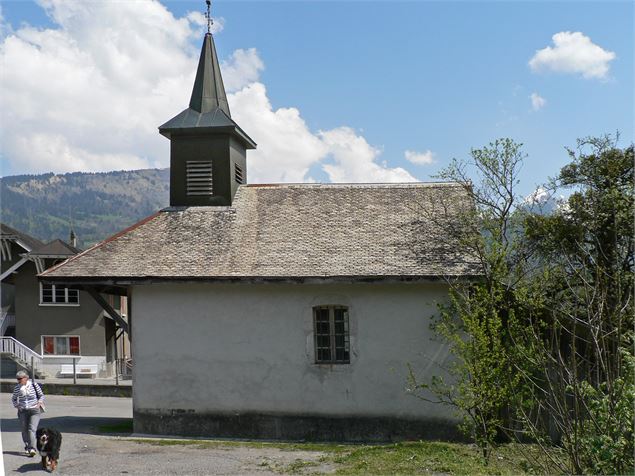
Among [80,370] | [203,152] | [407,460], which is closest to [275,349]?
[407,460]

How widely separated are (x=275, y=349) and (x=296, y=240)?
2.86 m

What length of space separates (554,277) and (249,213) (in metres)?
8.11

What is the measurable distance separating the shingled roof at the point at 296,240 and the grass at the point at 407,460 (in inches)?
149

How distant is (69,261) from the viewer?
57.5 feet

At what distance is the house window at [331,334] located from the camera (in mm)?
16719

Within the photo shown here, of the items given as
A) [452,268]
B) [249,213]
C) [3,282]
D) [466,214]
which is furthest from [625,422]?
[3,282]

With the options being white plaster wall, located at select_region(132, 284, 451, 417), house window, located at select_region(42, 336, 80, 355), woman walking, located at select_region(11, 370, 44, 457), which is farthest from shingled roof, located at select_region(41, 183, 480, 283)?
house window, located at select_region(42, 336, 80, 355)

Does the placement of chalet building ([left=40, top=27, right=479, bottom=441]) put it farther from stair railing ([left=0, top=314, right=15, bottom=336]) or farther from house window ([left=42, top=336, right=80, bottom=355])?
stair railing ([left=0, top=314, right=15, bottom=336])

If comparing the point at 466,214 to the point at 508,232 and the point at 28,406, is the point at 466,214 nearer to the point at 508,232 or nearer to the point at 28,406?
the point at 508,232

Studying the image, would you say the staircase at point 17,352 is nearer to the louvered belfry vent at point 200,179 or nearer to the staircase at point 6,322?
the staircase at point 6,322

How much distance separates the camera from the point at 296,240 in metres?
17.9

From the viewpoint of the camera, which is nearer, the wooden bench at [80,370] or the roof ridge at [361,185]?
the roof ridge at [361,185]

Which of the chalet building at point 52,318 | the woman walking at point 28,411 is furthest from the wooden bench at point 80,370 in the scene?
the woman walking at point 28,411

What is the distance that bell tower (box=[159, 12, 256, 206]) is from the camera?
20.1 metres
